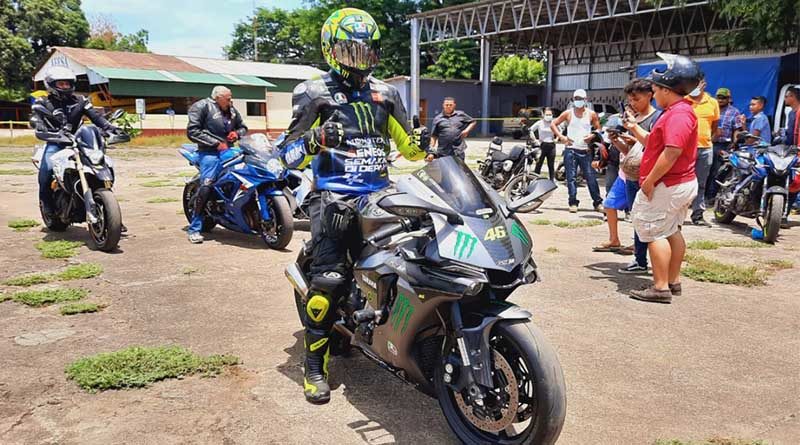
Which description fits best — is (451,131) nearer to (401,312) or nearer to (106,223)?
(106,223)

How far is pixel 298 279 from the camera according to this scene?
12.7ft

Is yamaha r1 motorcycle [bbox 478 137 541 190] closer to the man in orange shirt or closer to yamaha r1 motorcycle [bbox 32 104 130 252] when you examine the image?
the man in orange shirt

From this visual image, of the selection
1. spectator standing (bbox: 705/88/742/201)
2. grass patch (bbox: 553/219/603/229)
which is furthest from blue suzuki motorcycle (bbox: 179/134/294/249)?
spectator standing (bbox: 705/88/742/201)

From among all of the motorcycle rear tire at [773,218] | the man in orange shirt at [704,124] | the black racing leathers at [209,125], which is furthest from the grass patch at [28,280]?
the motorcycle rear tire at [773,218]

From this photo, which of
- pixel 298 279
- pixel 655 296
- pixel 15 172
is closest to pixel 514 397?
pixel 298 279

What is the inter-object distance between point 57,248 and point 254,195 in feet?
7.21

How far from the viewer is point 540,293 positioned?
545 cm

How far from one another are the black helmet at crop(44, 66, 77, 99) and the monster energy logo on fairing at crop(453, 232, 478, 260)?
635 centimetres

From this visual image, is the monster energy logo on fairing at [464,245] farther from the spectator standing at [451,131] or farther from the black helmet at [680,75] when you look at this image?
the spectator standing at [451,131]

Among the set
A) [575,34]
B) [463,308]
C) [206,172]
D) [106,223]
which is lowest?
[106,223]

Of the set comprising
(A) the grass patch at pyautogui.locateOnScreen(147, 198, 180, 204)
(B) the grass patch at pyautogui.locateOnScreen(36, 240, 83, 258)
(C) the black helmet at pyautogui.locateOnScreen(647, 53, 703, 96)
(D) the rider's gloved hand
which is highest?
(C) the black helmet at pyautogui.locateOnScreen(647, 53, 703, 96)

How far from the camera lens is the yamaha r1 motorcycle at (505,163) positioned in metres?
11.8

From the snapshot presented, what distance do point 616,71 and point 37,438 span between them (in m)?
40.0

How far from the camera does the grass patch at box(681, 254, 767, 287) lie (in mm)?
5766
